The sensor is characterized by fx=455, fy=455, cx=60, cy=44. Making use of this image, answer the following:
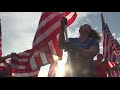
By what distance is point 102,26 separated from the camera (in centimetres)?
825

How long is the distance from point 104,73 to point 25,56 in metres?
1.47

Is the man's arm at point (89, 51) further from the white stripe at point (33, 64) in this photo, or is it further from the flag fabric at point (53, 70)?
the white stripe at point (33, 64)

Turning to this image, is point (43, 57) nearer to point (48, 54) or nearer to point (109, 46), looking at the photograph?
point (48, 54)

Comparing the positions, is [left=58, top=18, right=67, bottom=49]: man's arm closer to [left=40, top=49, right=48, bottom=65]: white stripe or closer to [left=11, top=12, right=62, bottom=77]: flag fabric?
[left=11, top=12, right=62, bottom=77]: flag fabric

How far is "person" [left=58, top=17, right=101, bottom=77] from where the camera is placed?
686 cm

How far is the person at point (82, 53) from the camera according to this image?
6.86m

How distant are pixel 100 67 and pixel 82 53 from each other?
680 millimetres

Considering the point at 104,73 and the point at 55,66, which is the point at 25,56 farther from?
the point at 104,73

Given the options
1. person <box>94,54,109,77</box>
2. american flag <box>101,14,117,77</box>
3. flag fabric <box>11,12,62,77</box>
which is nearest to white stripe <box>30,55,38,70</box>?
flag fabric <box>11,12,62,77</box>

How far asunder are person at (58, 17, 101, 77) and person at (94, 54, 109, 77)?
0.27 m

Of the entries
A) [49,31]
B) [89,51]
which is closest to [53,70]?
[49,31]

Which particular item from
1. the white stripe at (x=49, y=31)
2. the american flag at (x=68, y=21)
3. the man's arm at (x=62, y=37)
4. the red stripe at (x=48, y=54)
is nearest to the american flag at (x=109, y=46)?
the american flag at (x=68, y=21)

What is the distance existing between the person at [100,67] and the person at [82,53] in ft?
0.89
